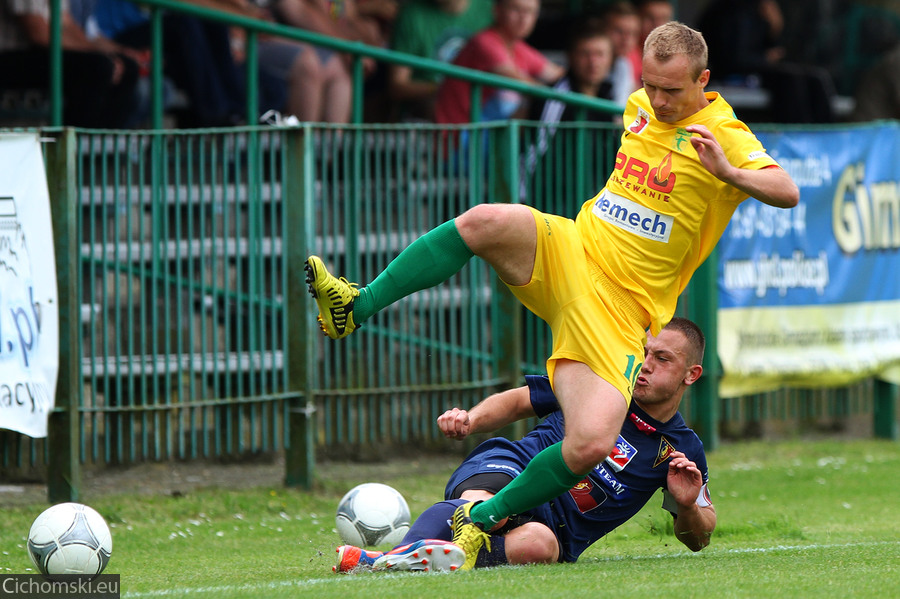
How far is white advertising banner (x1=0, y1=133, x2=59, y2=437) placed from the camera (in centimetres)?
743

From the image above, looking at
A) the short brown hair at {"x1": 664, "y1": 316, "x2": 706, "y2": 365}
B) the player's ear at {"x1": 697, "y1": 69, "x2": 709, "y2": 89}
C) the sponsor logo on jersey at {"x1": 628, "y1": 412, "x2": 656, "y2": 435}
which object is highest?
the player's ear at {"x1": 697, "y1": 69, "x2": 709, "y2": 89}

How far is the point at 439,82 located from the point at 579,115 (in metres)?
1.60

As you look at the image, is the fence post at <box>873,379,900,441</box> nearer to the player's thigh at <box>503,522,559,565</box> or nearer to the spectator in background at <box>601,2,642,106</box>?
the spectator in background at <box>601,2,642,106</box>

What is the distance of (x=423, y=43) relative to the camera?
1174 centimetres

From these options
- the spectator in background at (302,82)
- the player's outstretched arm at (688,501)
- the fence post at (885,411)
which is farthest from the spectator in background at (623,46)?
the player's outstretched arm at (688,501)

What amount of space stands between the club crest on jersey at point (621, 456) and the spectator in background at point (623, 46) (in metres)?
6.73

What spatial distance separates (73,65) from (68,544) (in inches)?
220

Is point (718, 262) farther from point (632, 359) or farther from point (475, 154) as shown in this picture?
point (632, 359)

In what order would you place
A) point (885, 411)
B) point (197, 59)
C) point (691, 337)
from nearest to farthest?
point (691, 337) < point (197, 59) < point (885, 411)

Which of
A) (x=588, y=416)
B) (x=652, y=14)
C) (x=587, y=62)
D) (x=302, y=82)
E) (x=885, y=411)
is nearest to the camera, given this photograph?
(x=588, y=416)

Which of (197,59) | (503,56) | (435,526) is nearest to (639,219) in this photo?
(435,526)

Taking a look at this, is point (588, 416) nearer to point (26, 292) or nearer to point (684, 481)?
point (684, 481)

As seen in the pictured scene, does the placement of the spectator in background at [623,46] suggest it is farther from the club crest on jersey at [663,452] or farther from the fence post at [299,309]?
the club crest on jersey at [663,452]

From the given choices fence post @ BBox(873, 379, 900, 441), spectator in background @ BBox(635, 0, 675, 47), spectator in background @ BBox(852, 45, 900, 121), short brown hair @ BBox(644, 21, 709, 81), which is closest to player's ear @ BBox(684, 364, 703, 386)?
short brown hair @ BBox(644, 21, 709, 81)
